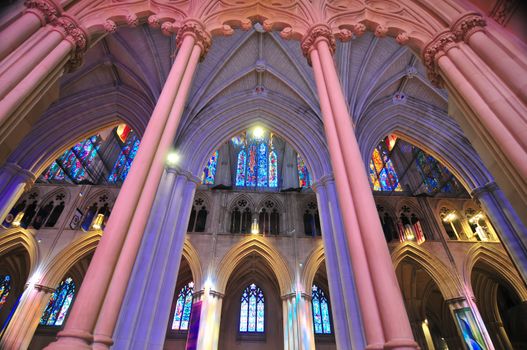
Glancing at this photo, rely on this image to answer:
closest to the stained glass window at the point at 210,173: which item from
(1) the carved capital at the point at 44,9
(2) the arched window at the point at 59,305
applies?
(2) the arched window at the point at 59,305

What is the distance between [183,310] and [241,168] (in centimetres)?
850

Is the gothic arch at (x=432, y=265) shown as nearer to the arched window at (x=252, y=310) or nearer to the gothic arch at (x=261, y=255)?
the gothic arch at (x=261, y=255)

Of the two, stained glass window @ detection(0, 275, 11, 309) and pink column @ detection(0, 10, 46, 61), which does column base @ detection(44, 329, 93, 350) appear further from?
stained glass window @ detection(0, 275, 11, 309)

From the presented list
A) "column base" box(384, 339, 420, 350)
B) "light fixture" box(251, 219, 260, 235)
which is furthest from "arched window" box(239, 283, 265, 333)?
"column base" box(384, 339, 420, 350)

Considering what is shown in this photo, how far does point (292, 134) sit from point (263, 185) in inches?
245

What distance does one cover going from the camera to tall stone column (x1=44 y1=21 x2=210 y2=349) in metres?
2.40

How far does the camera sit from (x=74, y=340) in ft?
7.45

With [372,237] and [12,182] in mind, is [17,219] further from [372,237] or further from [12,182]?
[372,237]

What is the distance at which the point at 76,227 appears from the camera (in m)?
13.0

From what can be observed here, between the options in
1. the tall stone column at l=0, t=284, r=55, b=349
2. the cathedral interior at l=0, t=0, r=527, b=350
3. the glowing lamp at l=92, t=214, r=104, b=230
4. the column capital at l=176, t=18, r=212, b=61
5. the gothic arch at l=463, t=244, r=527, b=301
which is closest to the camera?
the cathedral interior at l=0, t=0, r=527, b=350

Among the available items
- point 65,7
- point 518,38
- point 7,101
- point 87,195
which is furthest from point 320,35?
point 87,195

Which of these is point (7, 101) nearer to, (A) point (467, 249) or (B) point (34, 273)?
(B) point (34, 273)

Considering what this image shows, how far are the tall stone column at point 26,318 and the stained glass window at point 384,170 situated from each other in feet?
55.4

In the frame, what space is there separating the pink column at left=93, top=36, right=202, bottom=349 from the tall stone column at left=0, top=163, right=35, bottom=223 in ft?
21.4
